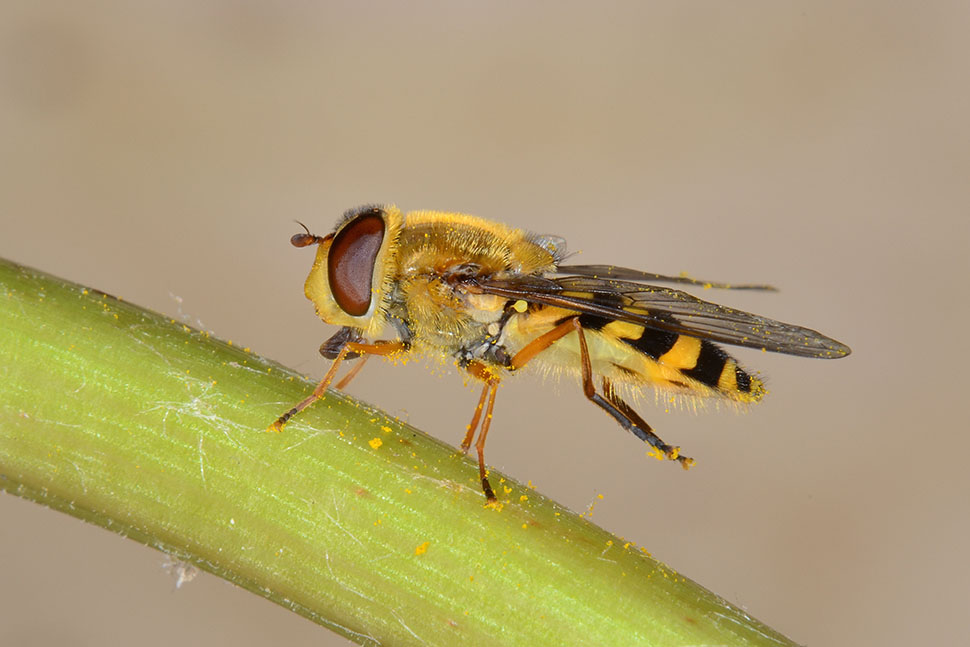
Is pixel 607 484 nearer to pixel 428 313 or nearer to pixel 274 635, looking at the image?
pixel 274 635

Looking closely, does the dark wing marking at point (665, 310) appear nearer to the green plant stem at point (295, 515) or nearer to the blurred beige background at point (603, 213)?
the green plant stem at point (295, 515)

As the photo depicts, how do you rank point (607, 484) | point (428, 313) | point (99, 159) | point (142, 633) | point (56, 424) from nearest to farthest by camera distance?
point (56, 424)
point (428, 313)
point (142, 633)
point (607, 484)
point (99, 159)

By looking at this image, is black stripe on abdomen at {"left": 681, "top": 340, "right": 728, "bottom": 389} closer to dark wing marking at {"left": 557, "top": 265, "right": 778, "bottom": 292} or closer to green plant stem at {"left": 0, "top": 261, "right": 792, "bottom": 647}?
dark wing marking at {"left": 557, "top": 265, "right": 778, "bottom": 292}

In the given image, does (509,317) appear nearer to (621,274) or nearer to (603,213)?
(621,274)

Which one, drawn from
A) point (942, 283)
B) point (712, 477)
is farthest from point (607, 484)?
point (942, 283)

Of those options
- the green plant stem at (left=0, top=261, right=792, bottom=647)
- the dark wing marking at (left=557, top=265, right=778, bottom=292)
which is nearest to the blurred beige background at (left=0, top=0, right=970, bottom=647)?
the dark wing marking at (left=557, top=265, right=778, bottom=292)

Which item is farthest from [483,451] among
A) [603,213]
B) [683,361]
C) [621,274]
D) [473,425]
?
[603,213]
